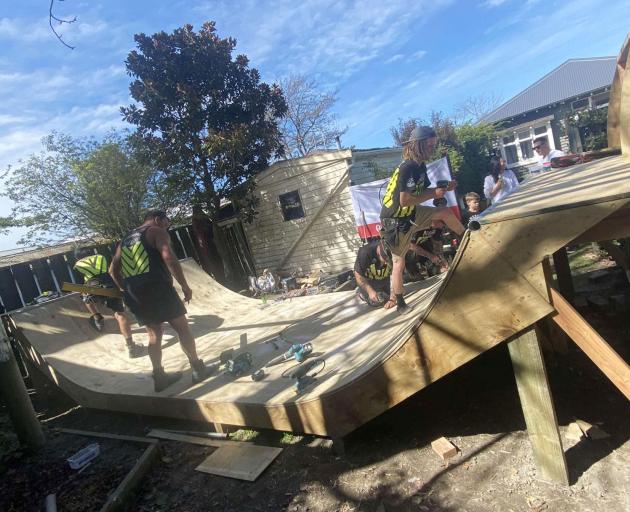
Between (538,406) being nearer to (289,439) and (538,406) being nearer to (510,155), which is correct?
(289,439)

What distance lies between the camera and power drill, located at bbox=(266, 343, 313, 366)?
12.7 feet

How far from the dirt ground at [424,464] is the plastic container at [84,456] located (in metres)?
0.08

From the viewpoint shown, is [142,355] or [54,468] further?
[142,355]

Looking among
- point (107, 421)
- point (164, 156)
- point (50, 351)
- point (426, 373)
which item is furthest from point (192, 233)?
point (426, 373)

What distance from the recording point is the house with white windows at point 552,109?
1819 centimetres

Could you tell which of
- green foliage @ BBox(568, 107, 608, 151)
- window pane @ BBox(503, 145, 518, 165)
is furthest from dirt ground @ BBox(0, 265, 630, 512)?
window pane @ BBox(503, 145, 518, 165)

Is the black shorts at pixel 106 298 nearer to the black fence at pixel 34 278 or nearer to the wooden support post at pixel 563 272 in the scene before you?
the black fence at pixel 34 278

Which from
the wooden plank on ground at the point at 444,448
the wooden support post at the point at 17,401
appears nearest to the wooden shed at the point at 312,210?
the wooden support post at the point at 17,401

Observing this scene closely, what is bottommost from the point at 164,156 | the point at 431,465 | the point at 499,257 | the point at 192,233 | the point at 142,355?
the point at 431,465

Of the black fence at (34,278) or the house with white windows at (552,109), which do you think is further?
the house with white windows at (552,109)

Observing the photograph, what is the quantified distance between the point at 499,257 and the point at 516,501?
4.46 ft

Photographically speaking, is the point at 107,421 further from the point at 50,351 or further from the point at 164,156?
the point at 164,156

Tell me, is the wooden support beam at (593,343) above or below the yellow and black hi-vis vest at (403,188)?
below

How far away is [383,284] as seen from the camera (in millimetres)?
5188
